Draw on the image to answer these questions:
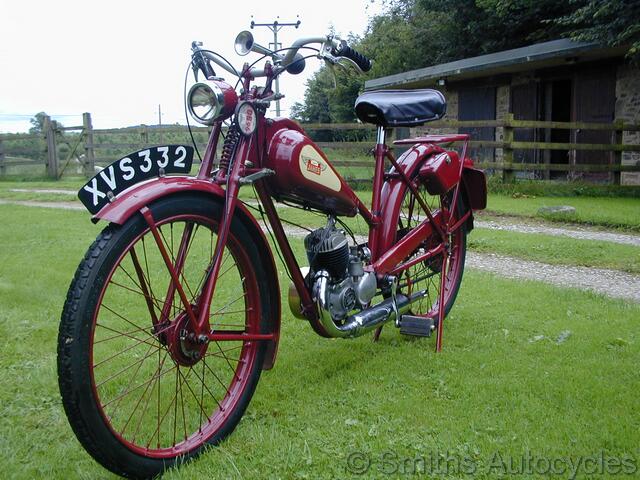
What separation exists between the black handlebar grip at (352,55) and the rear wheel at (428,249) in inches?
36.7

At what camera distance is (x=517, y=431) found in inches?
100

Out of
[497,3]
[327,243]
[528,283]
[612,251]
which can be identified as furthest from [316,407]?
[497,3]

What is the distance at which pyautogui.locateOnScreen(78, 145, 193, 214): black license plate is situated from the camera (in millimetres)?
2107

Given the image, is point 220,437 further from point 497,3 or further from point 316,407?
point 497,3

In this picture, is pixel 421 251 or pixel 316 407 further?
pixel 421 251

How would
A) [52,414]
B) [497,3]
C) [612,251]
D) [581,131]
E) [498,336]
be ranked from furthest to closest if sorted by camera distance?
[497,3]
[581,131]
[612,251]
[498,336]
[52,414]

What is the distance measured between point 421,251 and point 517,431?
173 cm

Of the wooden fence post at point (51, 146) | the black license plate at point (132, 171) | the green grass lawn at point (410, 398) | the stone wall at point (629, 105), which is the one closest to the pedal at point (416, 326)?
the green grass lawn at point (410, 398)

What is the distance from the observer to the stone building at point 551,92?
504 inches

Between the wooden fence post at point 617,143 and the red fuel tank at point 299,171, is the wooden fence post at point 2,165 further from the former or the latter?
the red fuel tank at point 299,171

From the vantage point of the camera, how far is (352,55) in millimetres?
2838

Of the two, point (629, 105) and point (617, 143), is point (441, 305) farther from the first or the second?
point (629, 105)

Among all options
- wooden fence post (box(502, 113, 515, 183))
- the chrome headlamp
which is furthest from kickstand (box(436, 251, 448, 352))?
wooden fence post (box(502, 113, 515, 183))

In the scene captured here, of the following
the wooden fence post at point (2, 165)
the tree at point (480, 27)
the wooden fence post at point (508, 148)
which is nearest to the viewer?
the tree at point (480, 27)
